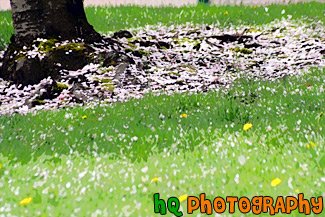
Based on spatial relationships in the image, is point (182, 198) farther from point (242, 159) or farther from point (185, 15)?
point (185, 15)

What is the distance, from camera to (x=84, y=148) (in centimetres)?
454

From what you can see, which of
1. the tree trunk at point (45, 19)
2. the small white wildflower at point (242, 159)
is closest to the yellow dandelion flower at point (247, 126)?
the small white wildflower at point (242, 159)

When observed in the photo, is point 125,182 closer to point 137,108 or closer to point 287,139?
point 287,139

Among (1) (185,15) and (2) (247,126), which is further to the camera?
(1) (185,15)

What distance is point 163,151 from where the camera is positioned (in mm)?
4285

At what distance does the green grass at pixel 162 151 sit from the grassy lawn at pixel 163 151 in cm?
1

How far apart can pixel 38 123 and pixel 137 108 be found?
1.56 metres

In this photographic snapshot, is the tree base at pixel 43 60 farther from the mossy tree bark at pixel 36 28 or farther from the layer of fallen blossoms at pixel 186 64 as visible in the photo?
the layer of fallen blossoms at pixel 186 64

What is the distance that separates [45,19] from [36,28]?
31 centimetres

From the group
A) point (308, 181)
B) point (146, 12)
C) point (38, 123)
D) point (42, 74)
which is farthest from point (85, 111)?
point (146, 12)

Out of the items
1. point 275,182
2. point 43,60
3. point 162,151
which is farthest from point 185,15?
point 275,182

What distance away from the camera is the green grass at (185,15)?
1416 cm

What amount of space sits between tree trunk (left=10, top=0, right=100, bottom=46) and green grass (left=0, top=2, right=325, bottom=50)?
436 centimetres

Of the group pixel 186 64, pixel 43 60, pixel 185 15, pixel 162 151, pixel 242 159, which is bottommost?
pixel 186 64
